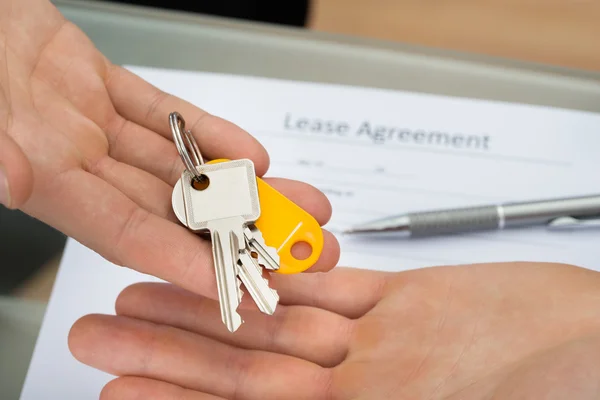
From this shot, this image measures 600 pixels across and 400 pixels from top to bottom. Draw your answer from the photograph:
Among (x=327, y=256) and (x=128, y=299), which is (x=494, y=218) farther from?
(x=128, y=299)

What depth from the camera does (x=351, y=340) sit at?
55 centimetres

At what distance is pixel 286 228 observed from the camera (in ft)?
1.68

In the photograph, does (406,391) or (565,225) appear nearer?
(406,391)

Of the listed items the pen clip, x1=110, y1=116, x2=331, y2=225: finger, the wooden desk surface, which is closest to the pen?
the pen clip

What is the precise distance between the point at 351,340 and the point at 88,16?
1.83ft

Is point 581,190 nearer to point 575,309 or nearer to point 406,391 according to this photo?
point 575,309

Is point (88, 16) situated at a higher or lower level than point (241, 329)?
higher

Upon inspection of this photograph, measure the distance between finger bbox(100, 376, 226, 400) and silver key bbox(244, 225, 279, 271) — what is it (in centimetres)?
12

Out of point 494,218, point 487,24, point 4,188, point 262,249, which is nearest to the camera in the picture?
point 4,188

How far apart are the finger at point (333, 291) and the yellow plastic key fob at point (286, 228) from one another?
7cm

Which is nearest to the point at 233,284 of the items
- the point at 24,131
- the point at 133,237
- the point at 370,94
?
the point at 133,237

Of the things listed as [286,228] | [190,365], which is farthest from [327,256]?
[190,365]

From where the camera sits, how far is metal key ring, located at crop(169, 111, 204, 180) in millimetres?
528

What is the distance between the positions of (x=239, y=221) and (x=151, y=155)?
13cm
